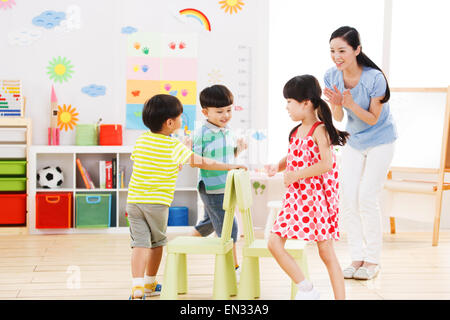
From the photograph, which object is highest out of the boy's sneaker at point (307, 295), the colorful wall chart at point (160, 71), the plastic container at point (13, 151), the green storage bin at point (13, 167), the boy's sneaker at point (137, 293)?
the colorful wall chart at point (160, 71)

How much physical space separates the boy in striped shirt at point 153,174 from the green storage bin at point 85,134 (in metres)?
2.11

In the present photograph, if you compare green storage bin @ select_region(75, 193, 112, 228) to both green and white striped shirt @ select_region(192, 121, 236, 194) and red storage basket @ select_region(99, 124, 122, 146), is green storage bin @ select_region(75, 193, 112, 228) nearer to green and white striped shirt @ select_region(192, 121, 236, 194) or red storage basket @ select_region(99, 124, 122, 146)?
red storage basket @ select_region(99, 124, 122, 146)

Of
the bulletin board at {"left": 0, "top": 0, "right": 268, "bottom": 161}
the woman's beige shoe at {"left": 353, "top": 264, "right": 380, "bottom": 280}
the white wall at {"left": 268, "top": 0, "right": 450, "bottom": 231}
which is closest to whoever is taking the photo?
the woman's beige shoe at {"left": 353, "top": 264, "right": 380, "bottom": 280}

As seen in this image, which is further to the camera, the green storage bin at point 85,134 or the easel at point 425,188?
the green storage bin at point 85,134

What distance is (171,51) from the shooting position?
461 cm

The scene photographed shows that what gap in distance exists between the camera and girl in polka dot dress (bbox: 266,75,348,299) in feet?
6.84

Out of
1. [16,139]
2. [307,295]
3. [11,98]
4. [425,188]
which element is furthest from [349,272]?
[11,98]

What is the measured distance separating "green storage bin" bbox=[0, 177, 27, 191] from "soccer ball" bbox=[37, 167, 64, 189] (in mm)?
153

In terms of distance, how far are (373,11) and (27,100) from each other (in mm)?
2872

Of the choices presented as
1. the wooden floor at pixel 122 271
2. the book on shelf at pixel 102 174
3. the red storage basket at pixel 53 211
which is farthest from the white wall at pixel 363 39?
the red storage basket at pixel 53 211

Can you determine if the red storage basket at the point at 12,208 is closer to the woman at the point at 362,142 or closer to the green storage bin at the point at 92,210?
the green storage bin at the point at 92,210

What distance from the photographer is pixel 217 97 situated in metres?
2.62

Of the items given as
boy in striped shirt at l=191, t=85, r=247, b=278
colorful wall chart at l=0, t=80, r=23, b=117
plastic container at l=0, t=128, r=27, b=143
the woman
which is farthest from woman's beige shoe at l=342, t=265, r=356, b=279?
colorful wall chart at l=0, t=80, r=23, b=117

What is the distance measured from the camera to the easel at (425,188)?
4031 mm
